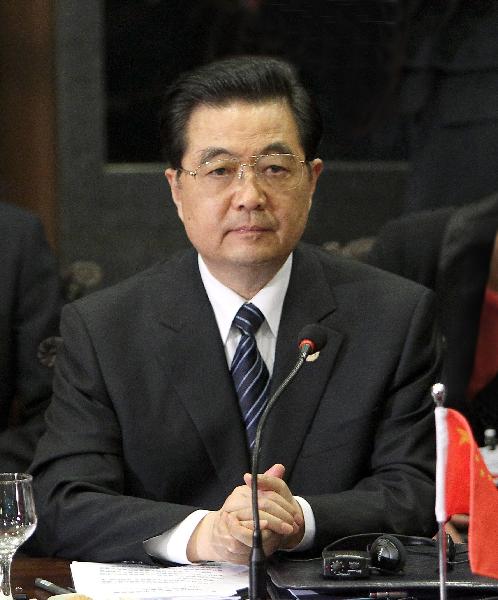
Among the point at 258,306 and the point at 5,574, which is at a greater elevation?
the point at 258,306

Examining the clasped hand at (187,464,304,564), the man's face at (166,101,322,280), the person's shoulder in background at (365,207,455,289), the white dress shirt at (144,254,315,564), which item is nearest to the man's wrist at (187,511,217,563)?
the clasped hand at (187,464,304,564)

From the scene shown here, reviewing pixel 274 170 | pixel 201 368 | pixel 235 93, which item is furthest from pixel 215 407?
pixel 235 93

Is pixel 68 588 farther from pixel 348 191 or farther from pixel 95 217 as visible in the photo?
pixel 348 191

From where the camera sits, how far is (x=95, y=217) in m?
3.10

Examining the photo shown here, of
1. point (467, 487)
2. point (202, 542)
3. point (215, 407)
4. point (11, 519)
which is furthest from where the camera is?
point (215, 407)

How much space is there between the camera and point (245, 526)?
72.9 inches

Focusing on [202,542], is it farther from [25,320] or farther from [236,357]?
[25,320]

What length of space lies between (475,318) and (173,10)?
1152 mm

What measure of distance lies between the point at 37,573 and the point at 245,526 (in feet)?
1.17

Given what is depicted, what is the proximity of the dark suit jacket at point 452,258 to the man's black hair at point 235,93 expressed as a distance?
2.88 ft

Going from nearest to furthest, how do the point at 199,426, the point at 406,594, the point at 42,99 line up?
the point at 406,594 → the point at 199,426 → the point at 42,99

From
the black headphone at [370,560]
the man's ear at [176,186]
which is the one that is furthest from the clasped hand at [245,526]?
the man's ear at [176,186]

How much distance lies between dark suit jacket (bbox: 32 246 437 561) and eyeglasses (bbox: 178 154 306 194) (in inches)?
8.5

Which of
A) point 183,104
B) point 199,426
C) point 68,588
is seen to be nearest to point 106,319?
point 199,426
